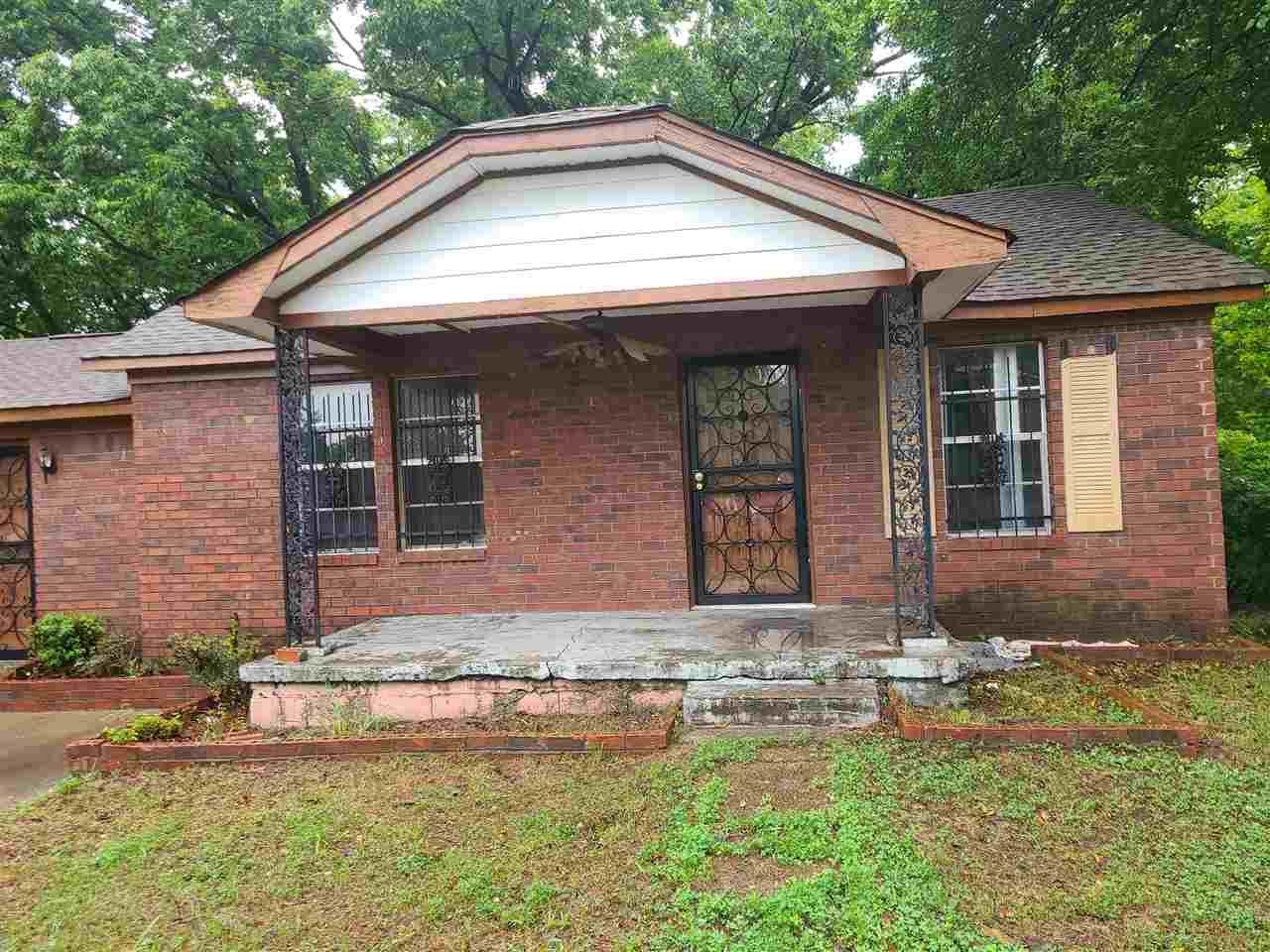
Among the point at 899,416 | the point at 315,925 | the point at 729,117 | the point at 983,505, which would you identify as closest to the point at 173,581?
the point at 315,925

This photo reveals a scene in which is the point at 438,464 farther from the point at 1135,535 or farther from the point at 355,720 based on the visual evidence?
the point at 1135,535

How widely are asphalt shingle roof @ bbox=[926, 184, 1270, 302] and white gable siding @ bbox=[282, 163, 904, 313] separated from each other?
1523mm

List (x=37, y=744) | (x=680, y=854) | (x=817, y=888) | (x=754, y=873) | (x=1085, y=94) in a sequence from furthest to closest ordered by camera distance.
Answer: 1. (x=1085, y=94)
2. (x=37, y=744)
3. (x=680, y=854)
4. (x=754, y=873)
5. (x=817, y=888)

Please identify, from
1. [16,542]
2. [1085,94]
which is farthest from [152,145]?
[1085,94]

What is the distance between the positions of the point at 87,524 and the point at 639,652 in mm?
6405

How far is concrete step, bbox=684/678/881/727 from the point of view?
4.67 metres

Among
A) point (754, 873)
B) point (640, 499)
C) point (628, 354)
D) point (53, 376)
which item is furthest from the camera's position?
point (53, 376)

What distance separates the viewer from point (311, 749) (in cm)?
484

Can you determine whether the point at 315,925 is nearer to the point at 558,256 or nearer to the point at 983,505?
the point at 558,256

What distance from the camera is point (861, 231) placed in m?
4.89

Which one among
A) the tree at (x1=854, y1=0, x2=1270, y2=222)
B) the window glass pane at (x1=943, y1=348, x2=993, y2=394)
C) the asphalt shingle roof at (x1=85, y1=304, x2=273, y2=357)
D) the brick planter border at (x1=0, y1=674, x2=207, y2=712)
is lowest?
the brick planter border at (x1=0, y1=674, x2=207, y2=712)

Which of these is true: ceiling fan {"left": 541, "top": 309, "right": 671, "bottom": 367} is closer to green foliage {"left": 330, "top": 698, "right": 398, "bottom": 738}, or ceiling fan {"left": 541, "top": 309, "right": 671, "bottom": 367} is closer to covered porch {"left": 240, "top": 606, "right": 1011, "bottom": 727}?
covered porch {"left": 240, "top": 606, "right": 1011, "bottom": 727}

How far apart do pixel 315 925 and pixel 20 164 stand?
46.5ft

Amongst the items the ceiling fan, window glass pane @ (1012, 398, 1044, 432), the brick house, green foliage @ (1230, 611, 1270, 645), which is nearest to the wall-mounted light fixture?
the brick house
